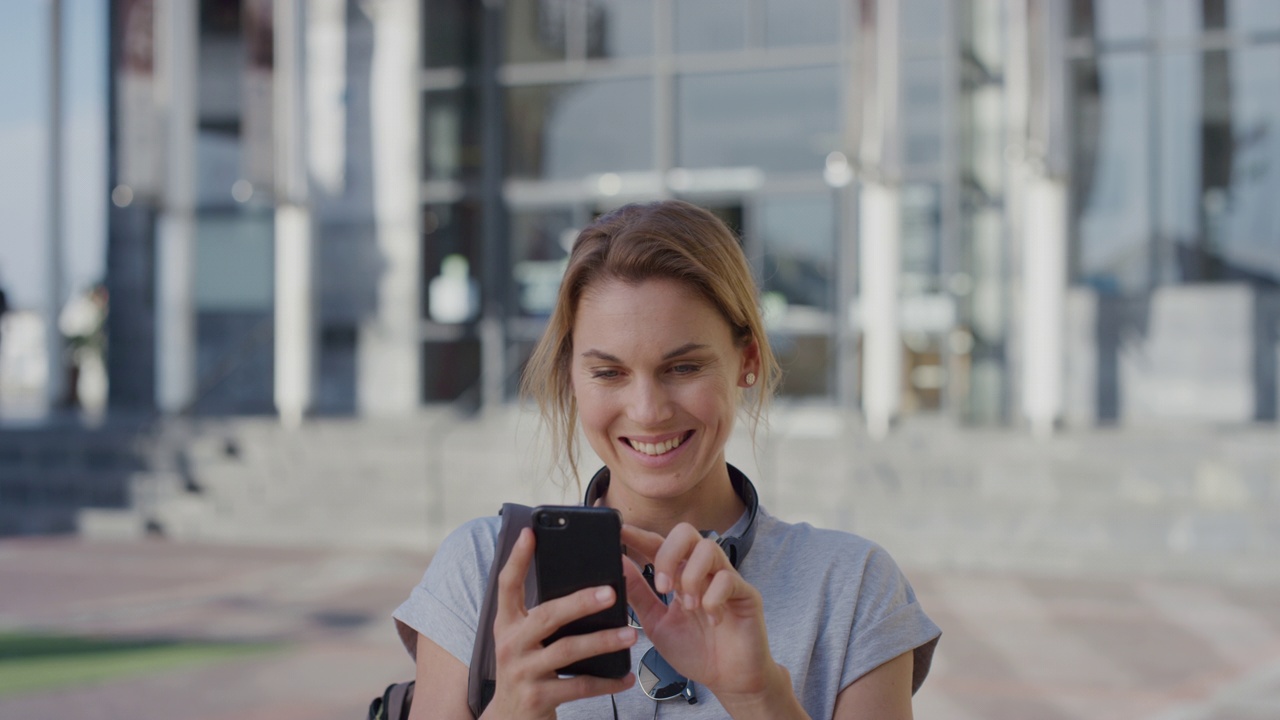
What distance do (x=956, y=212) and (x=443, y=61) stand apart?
6692 mm

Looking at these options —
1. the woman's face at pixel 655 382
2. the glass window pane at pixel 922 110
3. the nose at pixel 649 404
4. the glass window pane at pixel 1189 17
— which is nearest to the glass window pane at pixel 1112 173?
the glass window pane at pixel 1189 17

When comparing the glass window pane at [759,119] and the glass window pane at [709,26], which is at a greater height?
the glass window pane at [709,26]

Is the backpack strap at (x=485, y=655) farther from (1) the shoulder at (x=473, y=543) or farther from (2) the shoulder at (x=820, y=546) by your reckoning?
(2) the shoulder at (x=820, y=546)

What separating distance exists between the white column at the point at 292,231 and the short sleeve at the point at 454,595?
39.6ft

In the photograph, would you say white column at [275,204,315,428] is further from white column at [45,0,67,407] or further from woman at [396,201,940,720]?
woman at [396,201,940,720]

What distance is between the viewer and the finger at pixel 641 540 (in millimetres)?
1917

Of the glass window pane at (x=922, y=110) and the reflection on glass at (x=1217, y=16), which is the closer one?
the reflection on glass at (x=1217, y=16)

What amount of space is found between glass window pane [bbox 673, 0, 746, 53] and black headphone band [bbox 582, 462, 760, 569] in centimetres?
1330

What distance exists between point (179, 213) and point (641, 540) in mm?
13221

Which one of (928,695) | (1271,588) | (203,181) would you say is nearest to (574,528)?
(928,695)

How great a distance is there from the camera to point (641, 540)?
6.29ft

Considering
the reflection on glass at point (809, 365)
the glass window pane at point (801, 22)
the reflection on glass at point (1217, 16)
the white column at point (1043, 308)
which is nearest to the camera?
the white column at point (1043, 308)

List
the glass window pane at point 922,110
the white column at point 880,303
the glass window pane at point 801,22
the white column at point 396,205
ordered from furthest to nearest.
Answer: the white column at point 396,205
the glass window pane at point 801,22
the glass window pane at point 922,110
the white column at point 880,303

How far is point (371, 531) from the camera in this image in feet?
38.5
